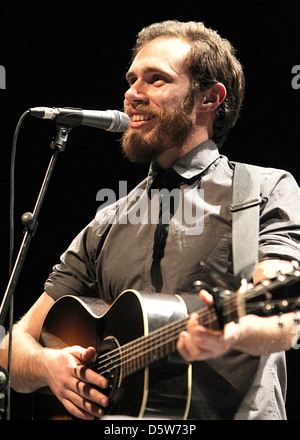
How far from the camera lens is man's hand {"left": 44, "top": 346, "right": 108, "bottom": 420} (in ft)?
7.20

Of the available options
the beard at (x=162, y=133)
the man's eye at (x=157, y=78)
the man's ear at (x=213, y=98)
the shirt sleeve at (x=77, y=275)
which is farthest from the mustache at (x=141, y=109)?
the shirt sleeve at (x=77, y=275)

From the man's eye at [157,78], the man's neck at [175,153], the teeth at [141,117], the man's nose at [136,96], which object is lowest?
the man's neck at [175,153]

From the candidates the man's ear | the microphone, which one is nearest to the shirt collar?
the man's ear

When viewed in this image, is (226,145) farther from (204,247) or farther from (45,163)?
(204,247)

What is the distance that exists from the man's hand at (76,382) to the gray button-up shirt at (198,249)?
0.35 m

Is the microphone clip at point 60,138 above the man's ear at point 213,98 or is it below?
below

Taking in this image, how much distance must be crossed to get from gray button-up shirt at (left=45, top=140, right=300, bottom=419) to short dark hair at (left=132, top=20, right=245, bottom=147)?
0.25m

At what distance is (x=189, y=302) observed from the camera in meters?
2.16

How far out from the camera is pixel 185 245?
2.46m

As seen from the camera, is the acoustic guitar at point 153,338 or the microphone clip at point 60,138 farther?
the microphone clip at point 60,138

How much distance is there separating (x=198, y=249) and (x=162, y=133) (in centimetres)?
66

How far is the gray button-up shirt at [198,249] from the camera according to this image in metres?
2.17

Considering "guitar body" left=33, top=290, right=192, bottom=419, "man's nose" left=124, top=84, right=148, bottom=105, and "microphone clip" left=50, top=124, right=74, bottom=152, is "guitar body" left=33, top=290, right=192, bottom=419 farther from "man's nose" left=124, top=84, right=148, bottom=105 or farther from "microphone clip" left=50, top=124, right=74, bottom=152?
"man's nose" left=124, top=84, right=148, bottom=105

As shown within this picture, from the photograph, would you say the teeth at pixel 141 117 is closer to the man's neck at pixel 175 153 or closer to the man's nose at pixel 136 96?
the man's nose at pixel 136 96
